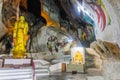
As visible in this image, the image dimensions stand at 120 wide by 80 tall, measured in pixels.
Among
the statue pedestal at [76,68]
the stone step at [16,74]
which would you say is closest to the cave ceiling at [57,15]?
the statue pedestal at [76,68]

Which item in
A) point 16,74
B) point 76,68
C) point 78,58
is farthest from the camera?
point 78,58

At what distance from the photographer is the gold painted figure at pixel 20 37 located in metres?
4.51

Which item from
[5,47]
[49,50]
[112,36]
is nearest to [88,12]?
[112,36]

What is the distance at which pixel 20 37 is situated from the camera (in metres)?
4.63

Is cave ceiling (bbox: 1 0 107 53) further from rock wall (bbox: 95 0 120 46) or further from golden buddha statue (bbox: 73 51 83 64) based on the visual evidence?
rock wall (bbox: 95 0 120 46)

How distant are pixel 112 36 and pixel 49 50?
1573 millimetres

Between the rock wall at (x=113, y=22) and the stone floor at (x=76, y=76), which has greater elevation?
the rock wall at (x=113, y=22)

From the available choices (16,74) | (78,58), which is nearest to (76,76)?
(78,58)

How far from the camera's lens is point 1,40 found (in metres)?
4.77

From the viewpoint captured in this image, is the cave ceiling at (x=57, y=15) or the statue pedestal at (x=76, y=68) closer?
the cave ceiling at (x=57, y=15)

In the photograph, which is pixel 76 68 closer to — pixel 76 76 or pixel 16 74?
pixel 76 76

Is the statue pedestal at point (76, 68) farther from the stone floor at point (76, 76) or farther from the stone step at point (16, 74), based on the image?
the stone step at point (16, 74)

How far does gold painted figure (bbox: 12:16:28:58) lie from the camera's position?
451 cm

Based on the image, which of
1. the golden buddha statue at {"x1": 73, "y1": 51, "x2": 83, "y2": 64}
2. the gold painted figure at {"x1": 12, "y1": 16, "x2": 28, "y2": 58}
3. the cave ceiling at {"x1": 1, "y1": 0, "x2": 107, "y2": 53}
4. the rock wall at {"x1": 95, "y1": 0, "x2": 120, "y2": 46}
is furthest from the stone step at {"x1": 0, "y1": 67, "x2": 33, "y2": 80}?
the rock wall at {"x1": 95, "y1": 0, "x2": 120, "y2": 46}
